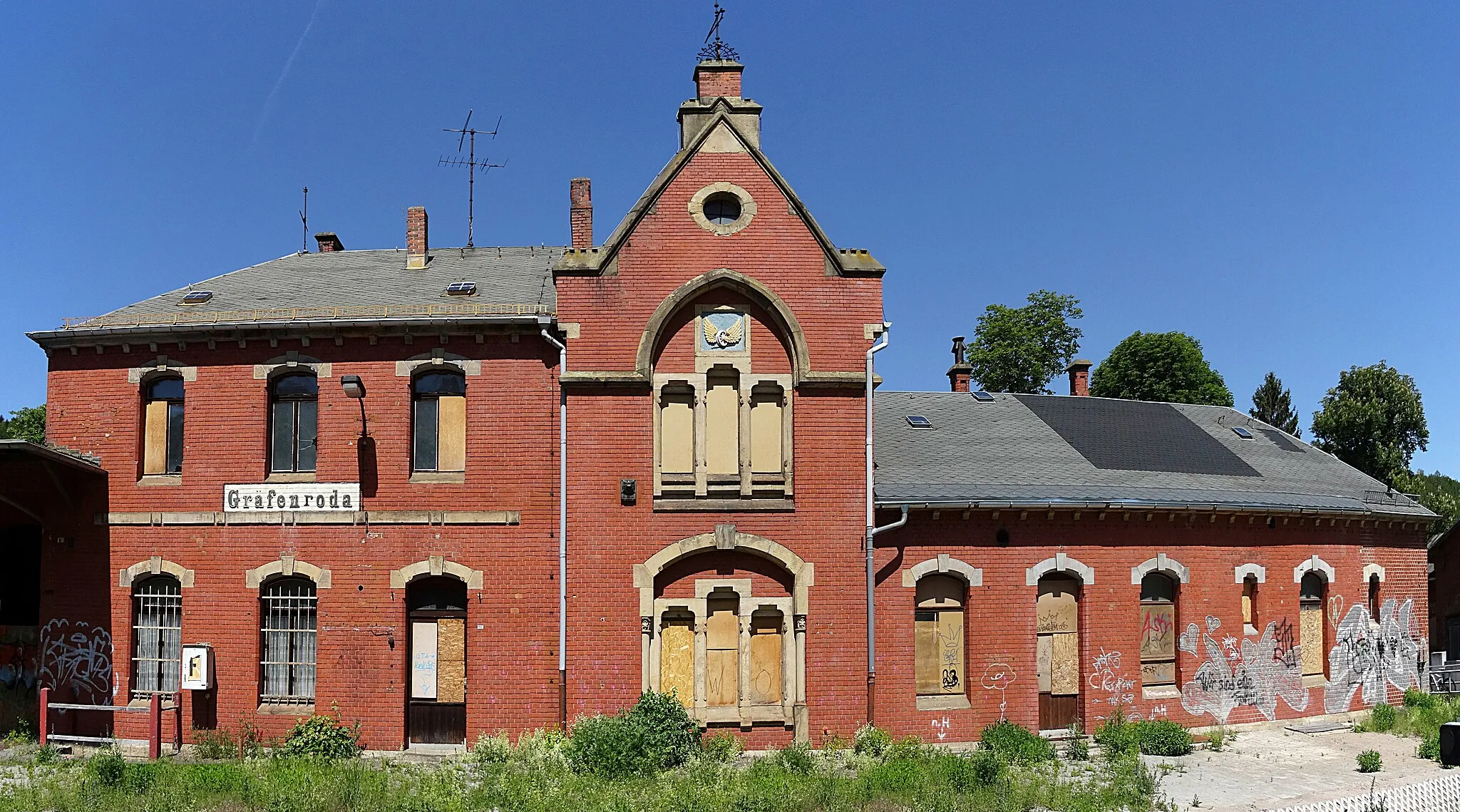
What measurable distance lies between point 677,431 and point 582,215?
24.3 ft

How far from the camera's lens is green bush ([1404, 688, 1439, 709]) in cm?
2106

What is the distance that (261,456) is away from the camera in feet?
57.4

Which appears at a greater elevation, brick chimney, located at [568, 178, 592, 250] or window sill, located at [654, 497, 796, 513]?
brick chimney, located at [568, 178, 592, 250]

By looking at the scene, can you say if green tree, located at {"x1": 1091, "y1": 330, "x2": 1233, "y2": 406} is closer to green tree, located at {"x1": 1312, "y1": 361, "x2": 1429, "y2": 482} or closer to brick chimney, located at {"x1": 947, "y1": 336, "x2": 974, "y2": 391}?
green tree, located at {"x1": 1312, "y1": 361, "x2": 1429, "y2": 482}

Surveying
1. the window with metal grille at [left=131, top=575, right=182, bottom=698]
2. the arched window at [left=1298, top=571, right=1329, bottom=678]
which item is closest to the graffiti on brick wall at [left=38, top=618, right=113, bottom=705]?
the window with metal grille at [left=131, top=575, right=182, bottom=698]

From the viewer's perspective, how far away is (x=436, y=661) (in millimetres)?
17188

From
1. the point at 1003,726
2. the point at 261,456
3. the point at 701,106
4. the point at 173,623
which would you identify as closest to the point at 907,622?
the point at 1003,726

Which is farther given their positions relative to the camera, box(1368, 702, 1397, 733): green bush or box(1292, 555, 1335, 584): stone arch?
box(1292, 555, 1335, 584): stone arch

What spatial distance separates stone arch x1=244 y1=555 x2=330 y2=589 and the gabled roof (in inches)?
281

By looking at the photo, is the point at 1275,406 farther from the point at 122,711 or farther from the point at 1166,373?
the point at 122,711

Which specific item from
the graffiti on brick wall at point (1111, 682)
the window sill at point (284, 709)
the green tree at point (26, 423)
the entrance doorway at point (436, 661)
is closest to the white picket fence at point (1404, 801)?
the graffiti on brick wall at point (1111, 682)

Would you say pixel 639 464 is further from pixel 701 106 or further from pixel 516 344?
pixel 701 106

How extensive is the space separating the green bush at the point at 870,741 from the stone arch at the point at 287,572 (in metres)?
9.67

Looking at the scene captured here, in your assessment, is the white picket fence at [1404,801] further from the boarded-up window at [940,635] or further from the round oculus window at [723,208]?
the round oculus window at [723,208]
